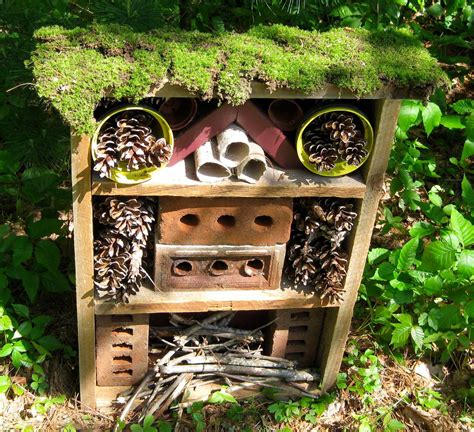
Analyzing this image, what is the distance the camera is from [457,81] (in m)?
4.22

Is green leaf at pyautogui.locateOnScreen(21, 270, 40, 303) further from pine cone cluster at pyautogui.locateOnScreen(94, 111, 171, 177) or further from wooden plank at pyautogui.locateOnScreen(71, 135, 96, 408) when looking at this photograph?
pine cone cluster at pyautogui.locateOnScreen(94, 111, 171, 177)

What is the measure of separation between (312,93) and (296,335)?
114cm

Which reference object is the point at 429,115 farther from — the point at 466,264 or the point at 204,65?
the point at 204,65

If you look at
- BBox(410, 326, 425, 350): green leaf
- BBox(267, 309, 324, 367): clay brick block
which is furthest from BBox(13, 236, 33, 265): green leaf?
BBox(410, 326, 425, 350): green leaf

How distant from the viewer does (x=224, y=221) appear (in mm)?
2381

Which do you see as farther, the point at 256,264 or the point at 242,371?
the point at 242,371

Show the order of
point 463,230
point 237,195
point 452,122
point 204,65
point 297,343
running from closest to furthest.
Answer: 1. point 204,65
2. point 237,195
3. point 463,230
4. point 297,343
5. point 452,122

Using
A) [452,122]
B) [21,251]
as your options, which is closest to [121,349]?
[21,251]

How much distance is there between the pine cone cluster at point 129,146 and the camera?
2008 millimetres

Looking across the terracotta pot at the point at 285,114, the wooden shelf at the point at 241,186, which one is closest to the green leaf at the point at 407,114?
the wooden shelf at the point at 241,186

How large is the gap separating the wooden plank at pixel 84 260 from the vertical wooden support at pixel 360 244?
93 centimetres

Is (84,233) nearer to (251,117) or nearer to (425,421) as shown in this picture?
(251,117)

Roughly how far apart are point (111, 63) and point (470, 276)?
159cm

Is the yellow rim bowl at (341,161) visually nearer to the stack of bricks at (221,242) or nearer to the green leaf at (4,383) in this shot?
the stack of bricks at (221,242)
